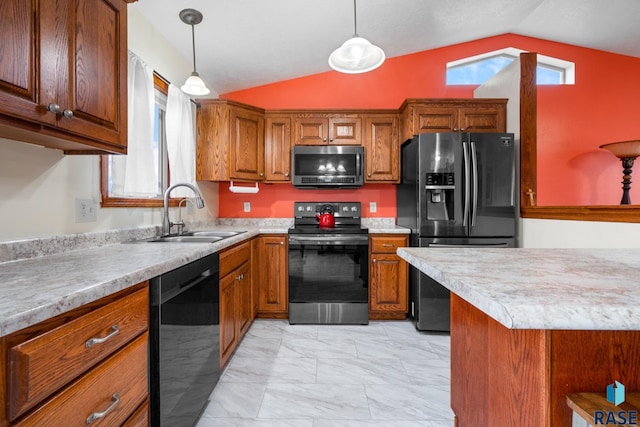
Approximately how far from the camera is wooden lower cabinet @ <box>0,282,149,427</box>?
59 cm

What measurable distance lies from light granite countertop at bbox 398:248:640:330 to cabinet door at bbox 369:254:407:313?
5.92 feet

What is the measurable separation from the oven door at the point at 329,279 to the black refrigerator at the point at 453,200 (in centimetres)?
53

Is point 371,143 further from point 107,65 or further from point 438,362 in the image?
point 107,65

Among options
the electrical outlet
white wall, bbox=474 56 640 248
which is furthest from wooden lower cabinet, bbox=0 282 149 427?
white wall, bbox=474 56 640 248

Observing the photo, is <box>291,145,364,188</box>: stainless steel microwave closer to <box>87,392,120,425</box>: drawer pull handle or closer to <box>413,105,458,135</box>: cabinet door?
<box>413,105,458,135</box>: cabinet door

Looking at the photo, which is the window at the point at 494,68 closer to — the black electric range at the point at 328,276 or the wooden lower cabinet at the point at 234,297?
the black electric range at the point at 328,276

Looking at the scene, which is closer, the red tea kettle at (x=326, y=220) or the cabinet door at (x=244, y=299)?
the cabinet door at (x=244, y=299)

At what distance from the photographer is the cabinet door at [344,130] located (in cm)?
310

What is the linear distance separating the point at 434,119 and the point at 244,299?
243 centimetres

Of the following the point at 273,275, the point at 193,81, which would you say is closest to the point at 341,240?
the point at 273,275

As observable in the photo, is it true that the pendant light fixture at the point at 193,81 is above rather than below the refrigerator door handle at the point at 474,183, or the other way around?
above

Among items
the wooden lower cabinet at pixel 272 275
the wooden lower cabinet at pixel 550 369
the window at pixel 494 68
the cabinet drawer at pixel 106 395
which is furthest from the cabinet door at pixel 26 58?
the window at pixel 494 68

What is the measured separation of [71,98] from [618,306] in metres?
1.57

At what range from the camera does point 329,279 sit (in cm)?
281
